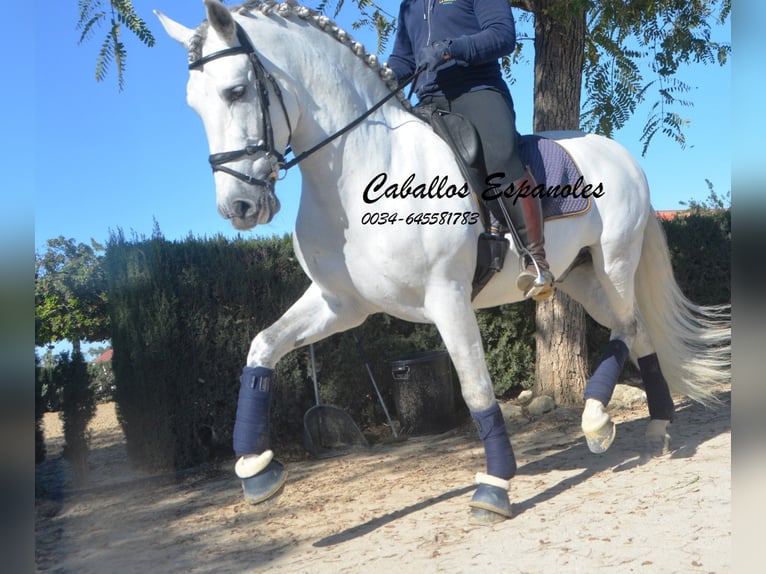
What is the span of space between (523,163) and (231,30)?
180 cm

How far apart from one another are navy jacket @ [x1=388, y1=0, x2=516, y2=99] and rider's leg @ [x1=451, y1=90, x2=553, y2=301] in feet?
0.47

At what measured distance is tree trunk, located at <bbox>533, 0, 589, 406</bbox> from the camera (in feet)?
21.1

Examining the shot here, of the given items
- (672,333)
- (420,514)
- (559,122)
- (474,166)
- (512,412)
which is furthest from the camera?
(512,412)

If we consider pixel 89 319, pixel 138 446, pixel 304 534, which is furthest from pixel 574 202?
pixel 89 319

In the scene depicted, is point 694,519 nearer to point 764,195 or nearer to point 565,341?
point 764,195

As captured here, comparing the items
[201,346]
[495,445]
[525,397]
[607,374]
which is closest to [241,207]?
[495,445]

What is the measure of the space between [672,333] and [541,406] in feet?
6.54

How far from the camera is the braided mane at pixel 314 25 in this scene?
296cm

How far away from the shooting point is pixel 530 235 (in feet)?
12.0

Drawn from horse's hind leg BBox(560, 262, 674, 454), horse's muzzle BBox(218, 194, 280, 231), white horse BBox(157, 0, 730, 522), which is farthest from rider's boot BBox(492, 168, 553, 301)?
horse's muzzle BBox(218, 194, 280, 231)

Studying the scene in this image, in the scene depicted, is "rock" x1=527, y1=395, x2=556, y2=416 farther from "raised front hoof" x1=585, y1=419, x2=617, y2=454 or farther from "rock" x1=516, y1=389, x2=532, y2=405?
"raised front hoof" x1=585, y1=419, x2=617, y2=454

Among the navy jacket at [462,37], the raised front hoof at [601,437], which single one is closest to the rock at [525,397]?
the raised front hoof at [601,437]

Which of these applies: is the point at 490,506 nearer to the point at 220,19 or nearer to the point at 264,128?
the point at 264,128

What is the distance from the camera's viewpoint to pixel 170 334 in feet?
18.5
